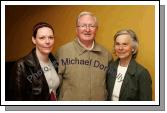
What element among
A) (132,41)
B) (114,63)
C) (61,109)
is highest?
(132,41)

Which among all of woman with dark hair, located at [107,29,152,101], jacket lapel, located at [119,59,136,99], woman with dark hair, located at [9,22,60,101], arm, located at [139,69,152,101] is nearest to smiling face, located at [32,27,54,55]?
woman with dark hair, located at [9,22,60,101]

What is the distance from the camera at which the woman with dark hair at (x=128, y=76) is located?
2680mm

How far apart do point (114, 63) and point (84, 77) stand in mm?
279

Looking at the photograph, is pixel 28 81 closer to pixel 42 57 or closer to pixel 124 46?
pixel 42 57

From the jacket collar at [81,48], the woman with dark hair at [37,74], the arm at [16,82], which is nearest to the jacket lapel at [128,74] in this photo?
the jacket collar at [81,48]

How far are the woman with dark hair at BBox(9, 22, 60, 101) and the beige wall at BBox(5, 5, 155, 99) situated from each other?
0.17 feet

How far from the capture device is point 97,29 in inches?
106

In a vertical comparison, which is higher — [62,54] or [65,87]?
[62,54]

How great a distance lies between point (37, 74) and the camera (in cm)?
268

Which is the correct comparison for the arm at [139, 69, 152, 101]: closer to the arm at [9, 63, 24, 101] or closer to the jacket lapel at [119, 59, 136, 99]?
the jacket lapel at [119, 59, 136, 99]

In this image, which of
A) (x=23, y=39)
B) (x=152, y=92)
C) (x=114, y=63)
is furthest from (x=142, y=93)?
(x=23, y=39)

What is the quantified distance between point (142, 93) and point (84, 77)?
500mm

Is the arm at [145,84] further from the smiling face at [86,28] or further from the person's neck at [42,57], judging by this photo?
the person's neck at [42,57]

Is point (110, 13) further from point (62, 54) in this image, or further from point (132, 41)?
point (62, 54)
